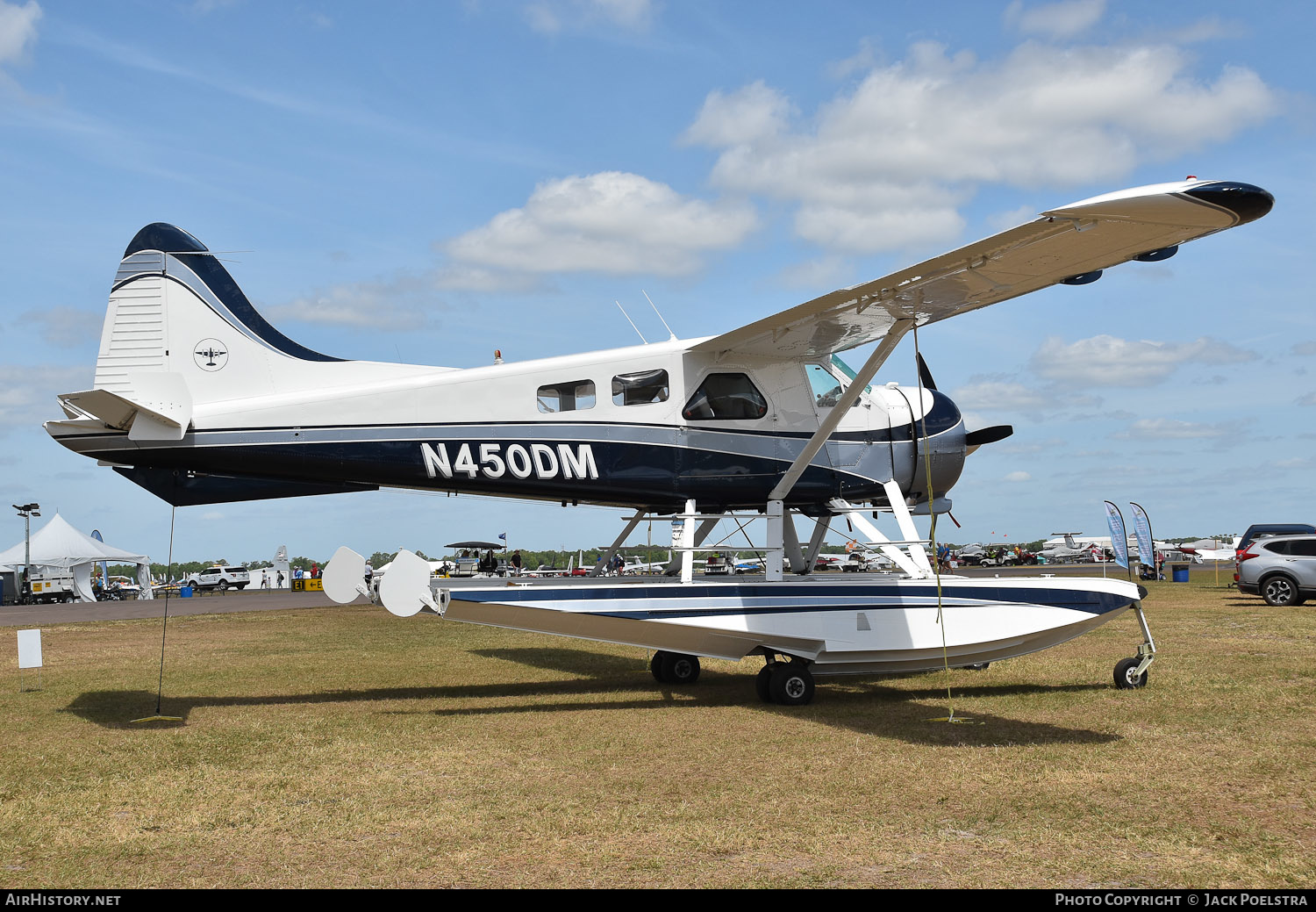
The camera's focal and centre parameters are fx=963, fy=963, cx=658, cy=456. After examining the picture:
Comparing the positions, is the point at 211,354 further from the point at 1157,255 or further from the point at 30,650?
the point at 1157,255

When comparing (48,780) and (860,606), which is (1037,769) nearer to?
(860,606)

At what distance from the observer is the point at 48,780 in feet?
22.3

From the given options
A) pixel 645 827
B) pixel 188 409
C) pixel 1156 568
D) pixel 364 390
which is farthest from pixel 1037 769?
pixel 1156 568

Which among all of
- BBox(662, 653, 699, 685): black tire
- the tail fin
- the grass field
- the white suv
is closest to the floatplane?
the tail fin

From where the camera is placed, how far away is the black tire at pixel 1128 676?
10.1 meters

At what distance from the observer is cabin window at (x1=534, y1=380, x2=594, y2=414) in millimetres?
10117

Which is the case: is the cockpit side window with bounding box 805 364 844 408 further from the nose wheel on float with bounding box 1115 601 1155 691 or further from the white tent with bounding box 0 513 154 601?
the white tent with bounding box 0 513 154 601

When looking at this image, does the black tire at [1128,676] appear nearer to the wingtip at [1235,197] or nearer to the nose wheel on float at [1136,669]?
the nose wheel on float at [1136,669]

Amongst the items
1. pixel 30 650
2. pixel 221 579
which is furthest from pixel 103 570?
pixel 30 650

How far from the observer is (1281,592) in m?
22.6

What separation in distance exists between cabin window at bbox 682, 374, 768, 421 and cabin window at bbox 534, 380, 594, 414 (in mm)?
1075

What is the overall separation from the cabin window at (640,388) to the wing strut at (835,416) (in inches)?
62.6

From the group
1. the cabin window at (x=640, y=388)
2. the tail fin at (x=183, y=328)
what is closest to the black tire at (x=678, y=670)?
the cabin window at (x=640, y=388)

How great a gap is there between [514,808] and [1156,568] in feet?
131
